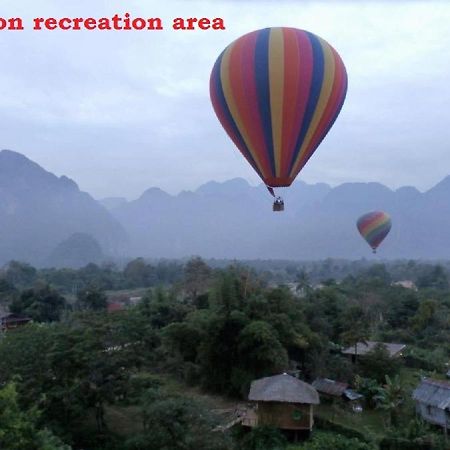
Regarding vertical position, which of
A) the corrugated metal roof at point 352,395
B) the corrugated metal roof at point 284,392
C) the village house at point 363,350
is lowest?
the corrugated metal roof at point 352,395

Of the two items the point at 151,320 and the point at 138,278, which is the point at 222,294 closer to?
the point at 151,320

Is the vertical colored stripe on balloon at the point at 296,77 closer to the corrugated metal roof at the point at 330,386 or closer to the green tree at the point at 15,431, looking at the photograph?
the green tree at the point at 15,431

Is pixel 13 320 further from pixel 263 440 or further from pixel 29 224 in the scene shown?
pixel 29 224

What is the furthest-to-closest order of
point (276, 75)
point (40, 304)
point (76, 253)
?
1. point (76, 253)
2. point (40, 304)
3. point (276, 75)

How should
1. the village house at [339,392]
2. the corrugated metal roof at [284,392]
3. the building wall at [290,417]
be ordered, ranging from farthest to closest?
the village house at [339,392] → the building wall at [290,417] → the corrugated metal roof at [284,392]

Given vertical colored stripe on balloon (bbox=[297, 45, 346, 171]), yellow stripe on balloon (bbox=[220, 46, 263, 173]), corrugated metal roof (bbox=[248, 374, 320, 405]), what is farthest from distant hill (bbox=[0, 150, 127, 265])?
vertical colored stripe on balloon (bbox=[297, 45, 346, 171])

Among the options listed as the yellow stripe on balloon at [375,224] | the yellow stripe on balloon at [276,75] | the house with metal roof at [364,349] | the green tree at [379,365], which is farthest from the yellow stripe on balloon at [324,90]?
the yellow stripe on balloon at [375,224]

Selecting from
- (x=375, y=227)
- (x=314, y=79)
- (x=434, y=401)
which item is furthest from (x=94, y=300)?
(x=314, y=79)
